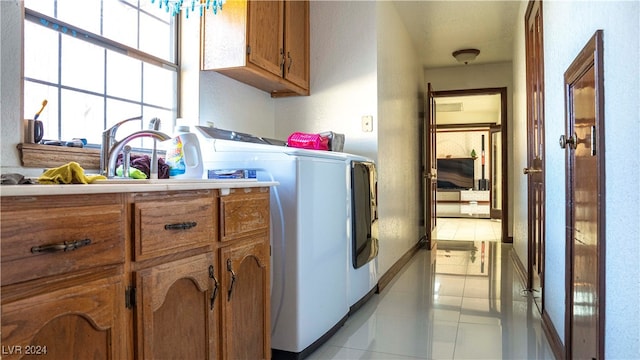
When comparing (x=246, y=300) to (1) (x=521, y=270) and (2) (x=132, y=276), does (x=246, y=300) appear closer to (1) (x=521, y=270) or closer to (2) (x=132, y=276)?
(2) (x=132, y=276)

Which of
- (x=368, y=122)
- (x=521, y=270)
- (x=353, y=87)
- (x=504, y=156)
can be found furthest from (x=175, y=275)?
(x=504, y=156)

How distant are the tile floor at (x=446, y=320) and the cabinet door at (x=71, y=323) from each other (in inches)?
48.0

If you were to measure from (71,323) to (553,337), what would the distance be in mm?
2163

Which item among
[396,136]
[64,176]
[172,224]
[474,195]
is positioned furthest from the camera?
[474,195]

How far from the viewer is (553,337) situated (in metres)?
2.06

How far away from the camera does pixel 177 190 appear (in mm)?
1172

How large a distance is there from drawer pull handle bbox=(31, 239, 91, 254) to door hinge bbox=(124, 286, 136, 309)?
18 centimetres

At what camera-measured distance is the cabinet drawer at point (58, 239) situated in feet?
2.47

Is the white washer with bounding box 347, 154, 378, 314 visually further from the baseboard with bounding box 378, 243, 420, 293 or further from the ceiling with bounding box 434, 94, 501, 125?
the ceiling with bounding box 434, 94, 501, 125

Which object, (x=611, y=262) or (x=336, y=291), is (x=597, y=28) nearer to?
(x=611, y=262)

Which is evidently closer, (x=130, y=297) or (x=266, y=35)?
(x=130, y=297)

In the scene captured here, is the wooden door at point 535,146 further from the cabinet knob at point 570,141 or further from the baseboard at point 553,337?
the cabinet knob at point 570,141

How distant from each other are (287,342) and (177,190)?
1068 mm

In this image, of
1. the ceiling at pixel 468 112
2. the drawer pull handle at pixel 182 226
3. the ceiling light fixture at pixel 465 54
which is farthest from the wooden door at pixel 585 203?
the ceiling at pixel 468 112
